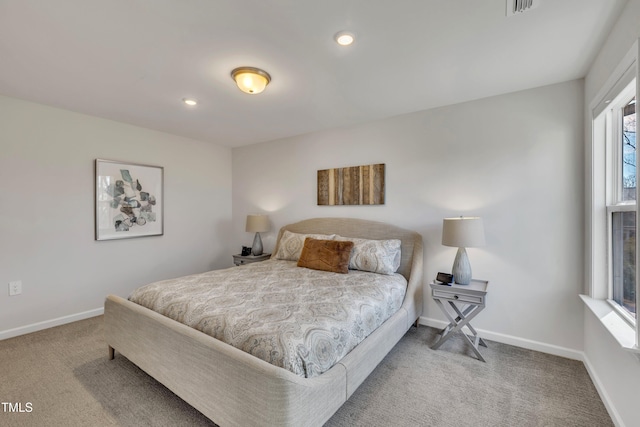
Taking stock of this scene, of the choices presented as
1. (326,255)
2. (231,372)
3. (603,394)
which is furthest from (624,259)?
(231,372)

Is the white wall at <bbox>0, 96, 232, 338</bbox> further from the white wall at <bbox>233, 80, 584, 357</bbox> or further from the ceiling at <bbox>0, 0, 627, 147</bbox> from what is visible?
the white wall at <bbox>233, 80, 584, 357</bbox>

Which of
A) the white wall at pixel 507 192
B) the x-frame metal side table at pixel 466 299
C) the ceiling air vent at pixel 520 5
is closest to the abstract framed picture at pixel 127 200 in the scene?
the white wall at pixel 507 192

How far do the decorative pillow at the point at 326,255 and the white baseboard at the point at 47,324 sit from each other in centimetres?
256

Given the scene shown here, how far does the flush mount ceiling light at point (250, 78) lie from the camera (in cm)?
214

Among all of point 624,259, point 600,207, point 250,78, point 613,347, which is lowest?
point 613,347

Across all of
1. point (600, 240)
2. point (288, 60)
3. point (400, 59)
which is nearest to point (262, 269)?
point (288, 60)

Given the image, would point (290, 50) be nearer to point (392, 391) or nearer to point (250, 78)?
point (250, 78)

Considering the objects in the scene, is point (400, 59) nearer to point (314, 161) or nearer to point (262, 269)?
point (314, 161)

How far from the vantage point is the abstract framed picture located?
3.30 meters

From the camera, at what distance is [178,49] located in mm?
1914

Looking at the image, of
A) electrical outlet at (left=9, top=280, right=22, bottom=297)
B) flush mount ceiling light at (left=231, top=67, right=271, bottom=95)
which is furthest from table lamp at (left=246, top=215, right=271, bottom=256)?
electrical outlet at (left=9, top=280, right=22, bottom=297)

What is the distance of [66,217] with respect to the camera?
3062 mm

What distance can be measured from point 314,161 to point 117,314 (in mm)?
2737

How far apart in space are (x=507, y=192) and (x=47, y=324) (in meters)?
4.91
